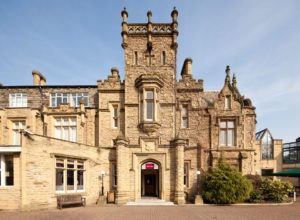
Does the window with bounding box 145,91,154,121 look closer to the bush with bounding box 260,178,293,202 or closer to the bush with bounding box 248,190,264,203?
the bush with bounding box 248,190,264,203

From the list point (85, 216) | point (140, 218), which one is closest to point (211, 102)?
point (140, 218)

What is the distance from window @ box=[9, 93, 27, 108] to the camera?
1817 cm

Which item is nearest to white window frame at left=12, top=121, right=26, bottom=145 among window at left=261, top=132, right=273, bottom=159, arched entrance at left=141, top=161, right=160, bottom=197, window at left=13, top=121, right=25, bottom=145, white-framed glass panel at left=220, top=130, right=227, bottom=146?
window at left=13, top=121, right=25, bottom=145

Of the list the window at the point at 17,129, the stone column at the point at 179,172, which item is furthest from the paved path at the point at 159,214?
the window at the point at 17,129

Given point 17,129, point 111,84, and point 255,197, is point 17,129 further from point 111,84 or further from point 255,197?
point 255,197

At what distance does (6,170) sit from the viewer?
38.3 ft

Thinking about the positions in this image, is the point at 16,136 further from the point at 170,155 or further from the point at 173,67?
the point at 173,67

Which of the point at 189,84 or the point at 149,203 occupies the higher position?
the point at 189,84

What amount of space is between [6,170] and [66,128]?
5930 mm

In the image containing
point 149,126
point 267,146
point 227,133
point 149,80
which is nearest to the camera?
point 149,126

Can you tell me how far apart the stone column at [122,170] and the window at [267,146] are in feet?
93.1

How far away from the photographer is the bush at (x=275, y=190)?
1470 cm

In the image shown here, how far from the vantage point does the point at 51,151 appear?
492 inches

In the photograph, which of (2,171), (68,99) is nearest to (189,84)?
(68,99)
